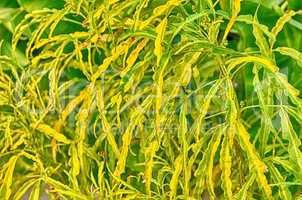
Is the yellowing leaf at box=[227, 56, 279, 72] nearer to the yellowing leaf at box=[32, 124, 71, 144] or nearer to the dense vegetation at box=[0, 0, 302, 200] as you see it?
the dense vegetation at box=[0, 0, 302, 200]

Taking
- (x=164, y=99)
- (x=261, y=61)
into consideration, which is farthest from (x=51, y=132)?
(x=261, y=61)

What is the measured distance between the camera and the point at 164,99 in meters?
1.17

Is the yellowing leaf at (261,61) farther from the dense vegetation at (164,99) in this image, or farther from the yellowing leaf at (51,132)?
the yellowing leaf at (51,132)

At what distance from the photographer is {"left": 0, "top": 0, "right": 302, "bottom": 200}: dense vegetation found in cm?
108

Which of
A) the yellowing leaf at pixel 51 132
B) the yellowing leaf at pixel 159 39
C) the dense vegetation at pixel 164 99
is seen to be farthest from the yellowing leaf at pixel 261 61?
the yellowing leaf at pixel 51 132

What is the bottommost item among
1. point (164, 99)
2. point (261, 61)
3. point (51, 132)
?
point (51, 132)

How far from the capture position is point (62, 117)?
125cm

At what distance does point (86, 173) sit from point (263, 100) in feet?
1.29

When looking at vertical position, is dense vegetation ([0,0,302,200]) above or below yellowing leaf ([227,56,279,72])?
below

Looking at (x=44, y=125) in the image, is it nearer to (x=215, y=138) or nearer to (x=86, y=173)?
(x=86, y=173)

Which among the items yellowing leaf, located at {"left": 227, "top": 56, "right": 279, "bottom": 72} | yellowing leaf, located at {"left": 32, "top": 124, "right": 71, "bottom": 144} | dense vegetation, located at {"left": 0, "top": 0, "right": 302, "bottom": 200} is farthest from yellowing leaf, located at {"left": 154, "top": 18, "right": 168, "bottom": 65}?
yellowing leaf, located at {"left": 32, "top": 124, "right": 71, "bottom": 144}

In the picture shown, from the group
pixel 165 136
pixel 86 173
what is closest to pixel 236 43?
pixel 165 136

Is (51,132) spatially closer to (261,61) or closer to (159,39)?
(159,39)

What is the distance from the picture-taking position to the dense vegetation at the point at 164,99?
1082 mm
